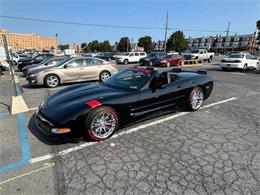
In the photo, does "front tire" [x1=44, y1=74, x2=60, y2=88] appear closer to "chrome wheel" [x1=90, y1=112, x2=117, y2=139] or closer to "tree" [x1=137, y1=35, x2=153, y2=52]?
"chrome wheel" [x1=90, y1=112, x2=117, y2=139]

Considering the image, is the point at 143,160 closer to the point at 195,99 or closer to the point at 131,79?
the point at 131,79

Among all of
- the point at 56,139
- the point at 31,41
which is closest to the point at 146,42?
the point at 56,139

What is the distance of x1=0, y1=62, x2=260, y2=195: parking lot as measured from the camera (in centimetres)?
239

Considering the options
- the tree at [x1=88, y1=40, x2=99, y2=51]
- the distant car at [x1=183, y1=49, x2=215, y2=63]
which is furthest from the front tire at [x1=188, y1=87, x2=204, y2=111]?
the tree at [x1=88, y1=40, x2=99, y2=51]

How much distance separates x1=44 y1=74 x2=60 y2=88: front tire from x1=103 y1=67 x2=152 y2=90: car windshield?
514cm

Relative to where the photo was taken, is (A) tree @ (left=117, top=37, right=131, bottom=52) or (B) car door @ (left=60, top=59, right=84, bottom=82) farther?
(A) tree @ (left=117, top=37, right=131, bottom=52)

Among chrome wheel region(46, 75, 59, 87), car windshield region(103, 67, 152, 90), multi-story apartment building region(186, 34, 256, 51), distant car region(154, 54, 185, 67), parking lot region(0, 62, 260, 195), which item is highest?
multi-story apartment building region(186, 34, 256, 51)

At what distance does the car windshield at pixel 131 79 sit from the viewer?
4.08 meters

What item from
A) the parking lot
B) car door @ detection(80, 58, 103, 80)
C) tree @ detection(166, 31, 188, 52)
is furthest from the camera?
tree @ detection(166, 31, 188, 52)

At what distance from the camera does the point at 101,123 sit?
346cm

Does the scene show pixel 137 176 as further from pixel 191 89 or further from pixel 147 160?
pixel 191 89

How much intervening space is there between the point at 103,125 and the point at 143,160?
1.01m

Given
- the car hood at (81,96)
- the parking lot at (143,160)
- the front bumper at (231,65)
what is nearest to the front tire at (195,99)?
the parking lot at (143,160)

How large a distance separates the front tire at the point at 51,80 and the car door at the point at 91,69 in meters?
1.20
